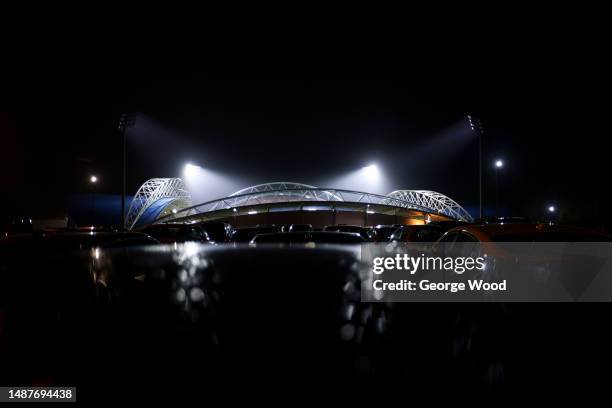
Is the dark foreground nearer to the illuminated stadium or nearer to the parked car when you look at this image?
the parked car

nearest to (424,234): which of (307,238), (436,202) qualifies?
(307,238)

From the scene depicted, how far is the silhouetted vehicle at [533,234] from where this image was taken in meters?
3.95

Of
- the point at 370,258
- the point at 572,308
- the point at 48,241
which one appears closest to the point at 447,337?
the point at 370,258

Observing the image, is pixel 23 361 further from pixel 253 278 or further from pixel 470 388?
pixel 470 388

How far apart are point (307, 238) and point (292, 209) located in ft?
154

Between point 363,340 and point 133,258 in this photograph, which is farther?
point 133,258

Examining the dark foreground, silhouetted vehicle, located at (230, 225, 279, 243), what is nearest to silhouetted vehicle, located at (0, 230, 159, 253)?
the dark foreground

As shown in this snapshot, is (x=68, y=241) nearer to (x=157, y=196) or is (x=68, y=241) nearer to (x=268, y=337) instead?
(x=268, y=337)

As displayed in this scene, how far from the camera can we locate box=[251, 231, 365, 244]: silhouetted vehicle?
11.2 feet

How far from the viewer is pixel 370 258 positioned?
7.54 ft

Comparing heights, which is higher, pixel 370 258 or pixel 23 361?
pixel 370 258

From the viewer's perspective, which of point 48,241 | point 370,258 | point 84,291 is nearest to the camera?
point 84,291

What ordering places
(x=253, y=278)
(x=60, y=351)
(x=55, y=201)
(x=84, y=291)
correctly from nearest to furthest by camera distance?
(x=60, y=351)
(x=253, y=278)
(x=84, y=291)
(x=55, y=201)

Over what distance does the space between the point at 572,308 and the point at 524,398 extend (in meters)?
0.78
